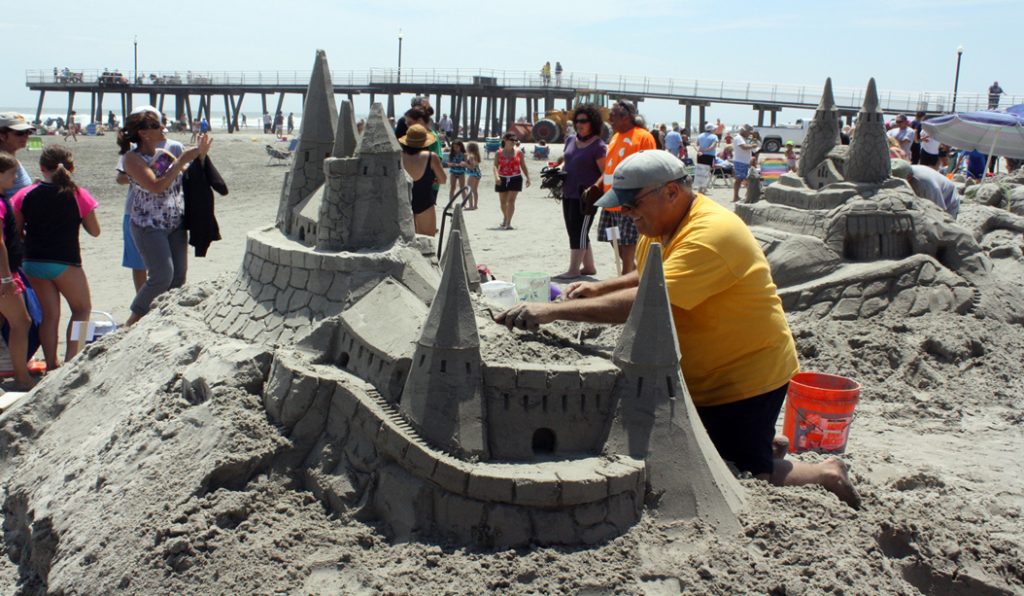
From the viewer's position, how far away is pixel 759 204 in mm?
7809

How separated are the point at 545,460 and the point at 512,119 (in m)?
34.3

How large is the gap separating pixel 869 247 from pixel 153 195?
528 centimetres

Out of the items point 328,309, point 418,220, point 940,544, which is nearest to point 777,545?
point 940,544

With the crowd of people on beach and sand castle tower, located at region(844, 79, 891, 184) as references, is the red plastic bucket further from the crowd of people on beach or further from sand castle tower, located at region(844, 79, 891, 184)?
the crowd of people on beach

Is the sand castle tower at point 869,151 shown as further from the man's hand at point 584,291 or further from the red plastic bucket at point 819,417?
the man's hand at point 584,291

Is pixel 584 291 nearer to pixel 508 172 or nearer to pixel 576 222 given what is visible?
pixel 576 222

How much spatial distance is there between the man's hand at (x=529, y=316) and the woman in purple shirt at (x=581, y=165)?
4.23 meters

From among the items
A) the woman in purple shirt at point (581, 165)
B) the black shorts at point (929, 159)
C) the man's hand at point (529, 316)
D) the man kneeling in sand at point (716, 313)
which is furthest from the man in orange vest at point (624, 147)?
the black shorts at point (929, 159)

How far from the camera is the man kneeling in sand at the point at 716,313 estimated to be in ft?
10.3

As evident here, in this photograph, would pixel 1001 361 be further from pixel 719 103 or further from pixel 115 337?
pixel 719 103

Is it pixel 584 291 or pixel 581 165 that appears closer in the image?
pixel 584 291

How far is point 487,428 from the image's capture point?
311 cm

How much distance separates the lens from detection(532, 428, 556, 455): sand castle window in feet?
10.4

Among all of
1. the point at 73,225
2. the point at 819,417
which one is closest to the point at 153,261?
the point at 73,225
